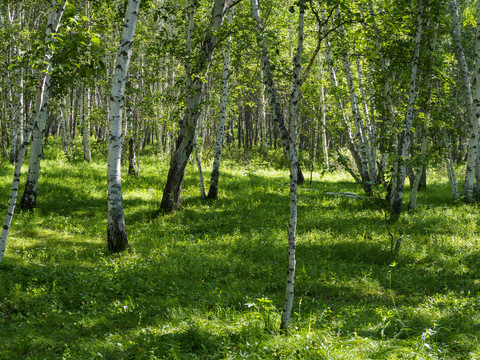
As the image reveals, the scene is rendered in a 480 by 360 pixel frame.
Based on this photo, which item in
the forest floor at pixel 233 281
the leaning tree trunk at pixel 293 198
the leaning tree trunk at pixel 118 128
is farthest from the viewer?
the leaning tree trunk at pixel 118 128

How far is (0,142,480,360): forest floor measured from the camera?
4676 mm

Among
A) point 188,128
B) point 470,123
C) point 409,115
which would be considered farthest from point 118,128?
point 470,123

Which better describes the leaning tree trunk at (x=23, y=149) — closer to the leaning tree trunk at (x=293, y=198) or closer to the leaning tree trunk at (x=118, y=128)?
the leaning tree trunk at (x=118, y=128)

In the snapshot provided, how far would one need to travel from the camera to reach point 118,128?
8.25m

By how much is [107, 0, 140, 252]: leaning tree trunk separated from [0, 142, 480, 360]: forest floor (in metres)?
0.52

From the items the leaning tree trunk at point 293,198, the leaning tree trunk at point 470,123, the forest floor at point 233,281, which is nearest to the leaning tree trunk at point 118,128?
the forest floor at point 233,281

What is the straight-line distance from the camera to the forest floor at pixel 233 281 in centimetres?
468

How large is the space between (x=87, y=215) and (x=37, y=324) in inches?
255

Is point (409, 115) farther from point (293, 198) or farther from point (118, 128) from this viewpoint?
point (118, 128)

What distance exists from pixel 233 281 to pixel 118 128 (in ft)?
14.0

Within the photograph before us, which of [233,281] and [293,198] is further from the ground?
[293,198]

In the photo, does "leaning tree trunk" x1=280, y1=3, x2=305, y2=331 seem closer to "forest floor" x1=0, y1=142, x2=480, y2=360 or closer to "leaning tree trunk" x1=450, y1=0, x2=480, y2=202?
"forest floor" x1=0, y1=142, x2=480, y2=360

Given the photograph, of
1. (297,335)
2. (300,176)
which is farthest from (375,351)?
(300,176)

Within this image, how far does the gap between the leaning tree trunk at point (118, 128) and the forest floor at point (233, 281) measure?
0.52 meters
